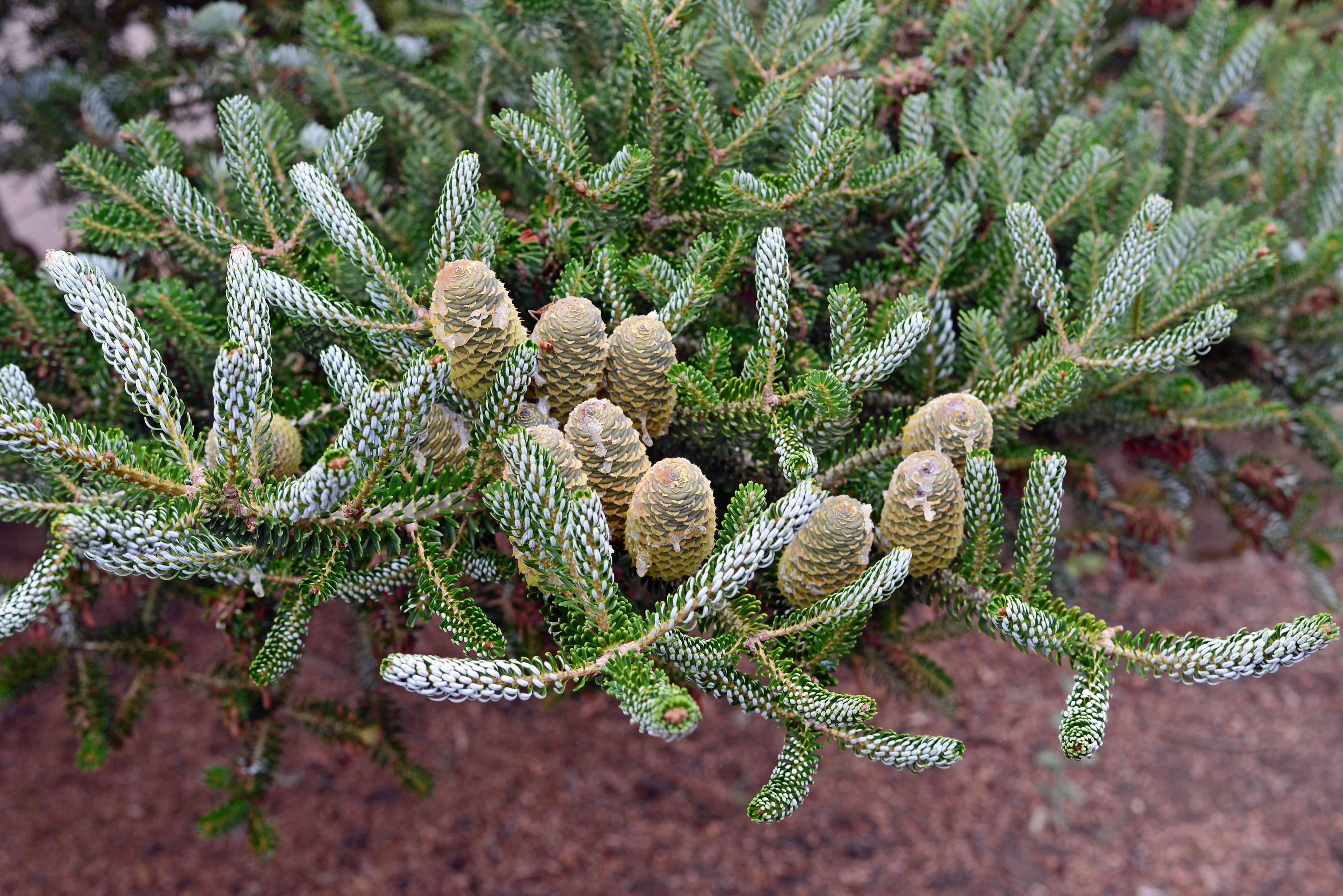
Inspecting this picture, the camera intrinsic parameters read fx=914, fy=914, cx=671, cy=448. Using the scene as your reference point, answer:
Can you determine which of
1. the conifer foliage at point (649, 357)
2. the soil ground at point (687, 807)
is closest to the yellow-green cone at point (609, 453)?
the conifer foliage at point (649, 357)

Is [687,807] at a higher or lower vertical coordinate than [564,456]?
lower

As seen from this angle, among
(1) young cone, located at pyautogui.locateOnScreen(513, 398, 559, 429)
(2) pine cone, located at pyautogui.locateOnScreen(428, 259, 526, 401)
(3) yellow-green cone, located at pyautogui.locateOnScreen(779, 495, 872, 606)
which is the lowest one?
(3) yellow-green cone, located at pyautogui.locateOnScreen(779, 495, 872, 606)

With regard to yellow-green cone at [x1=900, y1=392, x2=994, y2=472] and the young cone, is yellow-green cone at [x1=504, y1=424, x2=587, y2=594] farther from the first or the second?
yellow-green cone at [x1=900, y1=392, x2=994, y2=472]

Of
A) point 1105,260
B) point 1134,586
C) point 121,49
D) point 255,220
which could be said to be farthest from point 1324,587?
point 121,49

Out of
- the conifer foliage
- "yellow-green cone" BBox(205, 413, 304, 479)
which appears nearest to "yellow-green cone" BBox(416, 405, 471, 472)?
the conifer foliage

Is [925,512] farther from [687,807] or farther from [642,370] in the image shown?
[687,807]

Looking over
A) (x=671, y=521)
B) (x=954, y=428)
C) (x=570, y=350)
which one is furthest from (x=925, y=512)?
(x=570, y=350)

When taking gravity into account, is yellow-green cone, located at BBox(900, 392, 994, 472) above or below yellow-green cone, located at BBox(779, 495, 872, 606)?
above
